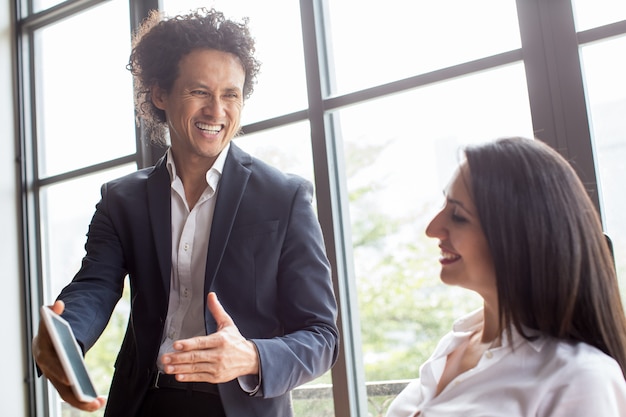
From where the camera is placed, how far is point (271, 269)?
5.77ft

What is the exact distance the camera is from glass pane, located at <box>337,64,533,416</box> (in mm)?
2471

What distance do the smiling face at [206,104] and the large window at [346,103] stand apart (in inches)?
11.9

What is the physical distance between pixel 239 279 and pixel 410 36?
1455mm

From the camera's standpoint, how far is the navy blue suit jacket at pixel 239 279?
66.4 inches

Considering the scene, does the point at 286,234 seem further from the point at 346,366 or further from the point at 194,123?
the point at 346,366

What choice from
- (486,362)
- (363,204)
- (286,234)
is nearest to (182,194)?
(286,234)

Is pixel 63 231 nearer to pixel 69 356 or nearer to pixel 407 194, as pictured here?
pixel 407 194

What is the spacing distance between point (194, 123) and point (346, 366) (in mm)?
1205

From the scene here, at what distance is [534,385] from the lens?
1.18m

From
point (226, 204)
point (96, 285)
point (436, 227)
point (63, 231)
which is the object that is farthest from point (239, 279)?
point (63, 231)

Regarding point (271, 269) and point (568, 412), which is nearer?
point (568, 412)

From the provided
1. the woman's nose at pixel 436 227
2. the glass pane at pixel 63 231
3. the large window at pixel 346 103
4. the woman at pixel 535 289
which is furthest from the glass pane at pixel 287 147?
the woman at pixel 535 289

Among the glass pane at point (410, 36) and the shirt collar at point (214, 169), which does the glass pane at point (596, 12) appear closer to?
the glass pane at point (410, 36)

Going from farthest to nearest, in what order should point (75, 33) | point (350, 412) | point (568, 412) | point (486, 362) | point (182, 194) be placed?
point (75, 33) < point (350, 412) < point (182, 194) < point (486, 362) < point (568, 412)
